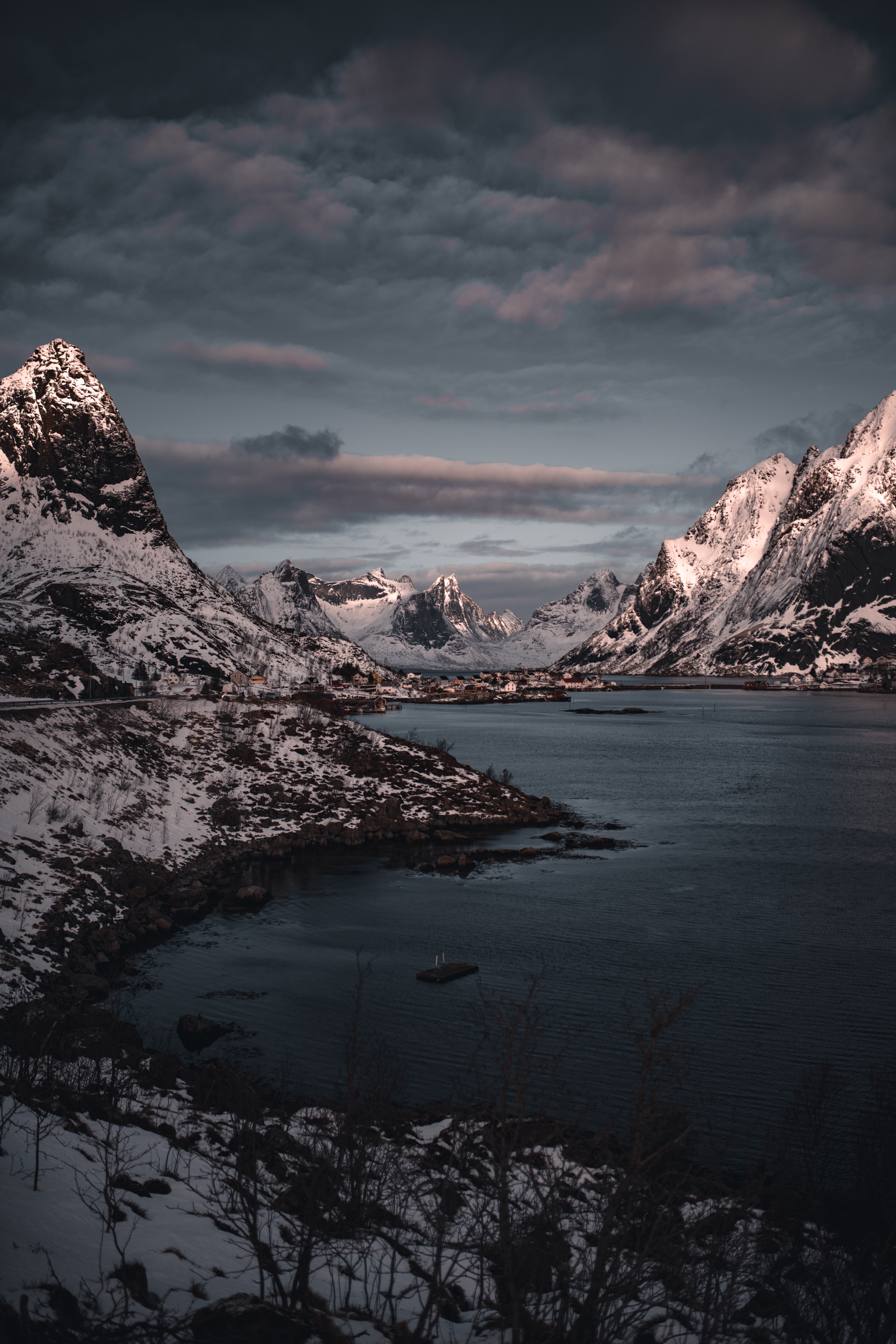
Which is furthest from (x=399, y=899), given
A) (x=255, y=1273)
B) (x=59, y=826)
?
(x=255, y=1273)

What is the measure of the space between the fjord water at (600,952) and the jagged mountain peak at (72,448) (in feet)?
476

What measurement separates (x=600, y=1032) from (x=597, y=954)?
665cm

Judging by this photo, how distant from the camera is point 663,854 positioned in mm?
44906

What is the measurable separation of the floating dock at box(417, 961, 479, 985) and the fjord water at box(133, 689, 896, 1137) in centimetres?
46

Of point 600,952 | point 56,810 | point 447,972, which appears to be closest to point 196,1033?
point 447,972

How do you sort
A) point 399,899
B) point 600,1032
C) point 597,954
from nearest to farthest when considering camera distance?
1. point 600,1032
2. point 597,954
3. point 399,899

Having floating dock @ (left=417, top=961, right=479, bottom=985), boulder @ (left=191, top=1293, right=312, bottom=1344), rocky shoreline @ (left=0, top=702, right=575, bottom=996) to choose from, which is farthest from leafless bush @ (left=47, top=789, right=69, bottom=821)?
boulder @ (left=191, top=1293, right=312, bottom=1344)

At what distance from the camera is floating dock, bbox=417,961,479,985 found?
2558 centimetres

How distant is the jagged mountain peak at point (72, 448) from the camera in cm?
16638

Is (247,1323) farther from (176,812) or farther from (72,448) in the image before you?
(72,448)

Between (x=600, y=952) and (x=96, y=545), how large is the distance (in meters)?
156

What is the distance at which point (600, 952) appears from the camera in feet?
92.8

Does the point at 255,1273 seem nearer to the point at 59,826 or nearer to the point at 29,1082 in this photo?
the point at 29,1082

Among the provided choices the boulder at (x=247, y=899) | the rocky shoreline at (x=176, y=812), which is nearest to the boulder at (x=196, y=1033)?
the rocky shoreline at (x=176, y=812)
